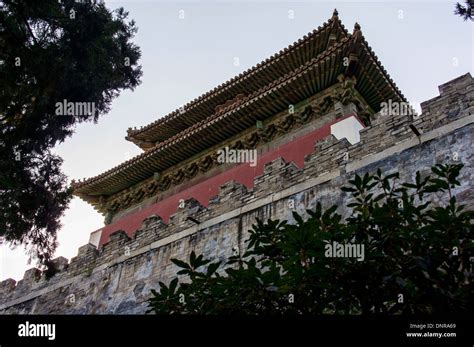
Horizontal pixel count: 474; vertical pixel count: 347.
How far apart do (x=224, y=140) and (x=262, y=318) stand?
31.9 feet

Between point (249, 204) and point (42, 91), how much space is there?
3.82 metres

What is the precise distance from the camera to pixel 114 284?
33.5 feet

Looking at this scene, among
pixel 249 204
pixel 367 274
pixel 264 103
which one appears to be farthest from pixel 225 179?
pixel 367 274

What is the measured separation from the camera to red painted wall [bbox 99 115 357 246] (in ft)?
35.7

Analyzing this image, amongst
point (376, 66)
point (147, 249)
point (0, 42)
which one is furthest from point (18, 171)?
point (376, 66)

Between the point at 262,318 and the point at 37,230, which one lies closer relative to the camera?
the point at 262,318

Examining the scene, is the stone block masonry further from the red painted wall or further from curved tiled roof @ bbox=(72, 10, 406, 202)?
curved tiled roof @ bbox=(72, 10, 406, 202)

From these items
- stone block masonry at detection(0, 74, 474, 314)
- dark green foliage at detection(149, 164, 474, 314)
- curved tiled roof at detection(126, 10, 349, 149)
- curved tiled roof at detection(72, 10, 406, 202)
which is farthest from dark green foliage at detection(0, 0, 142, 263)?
curved tiled roof at detection(126, 10, 349, 149)

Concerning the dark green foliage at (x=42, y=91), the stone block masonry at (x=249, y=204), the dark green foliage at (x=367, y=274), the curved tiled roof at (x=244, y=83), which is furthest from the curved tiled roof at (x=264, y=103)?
the dark green foliage at (x=367, y=274)

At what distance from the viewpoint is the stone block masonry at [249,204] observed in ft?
23.9

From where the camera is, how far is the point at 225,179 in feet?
39.2

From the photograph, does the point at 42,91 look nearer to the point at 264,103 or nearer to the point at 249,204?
the point at 249,204

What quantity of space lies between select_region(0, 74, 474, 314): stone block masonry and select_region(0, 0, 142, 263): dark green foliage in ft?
5.76

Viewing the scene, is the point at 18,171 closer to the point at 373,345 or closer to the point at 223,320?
the point at 223,320
